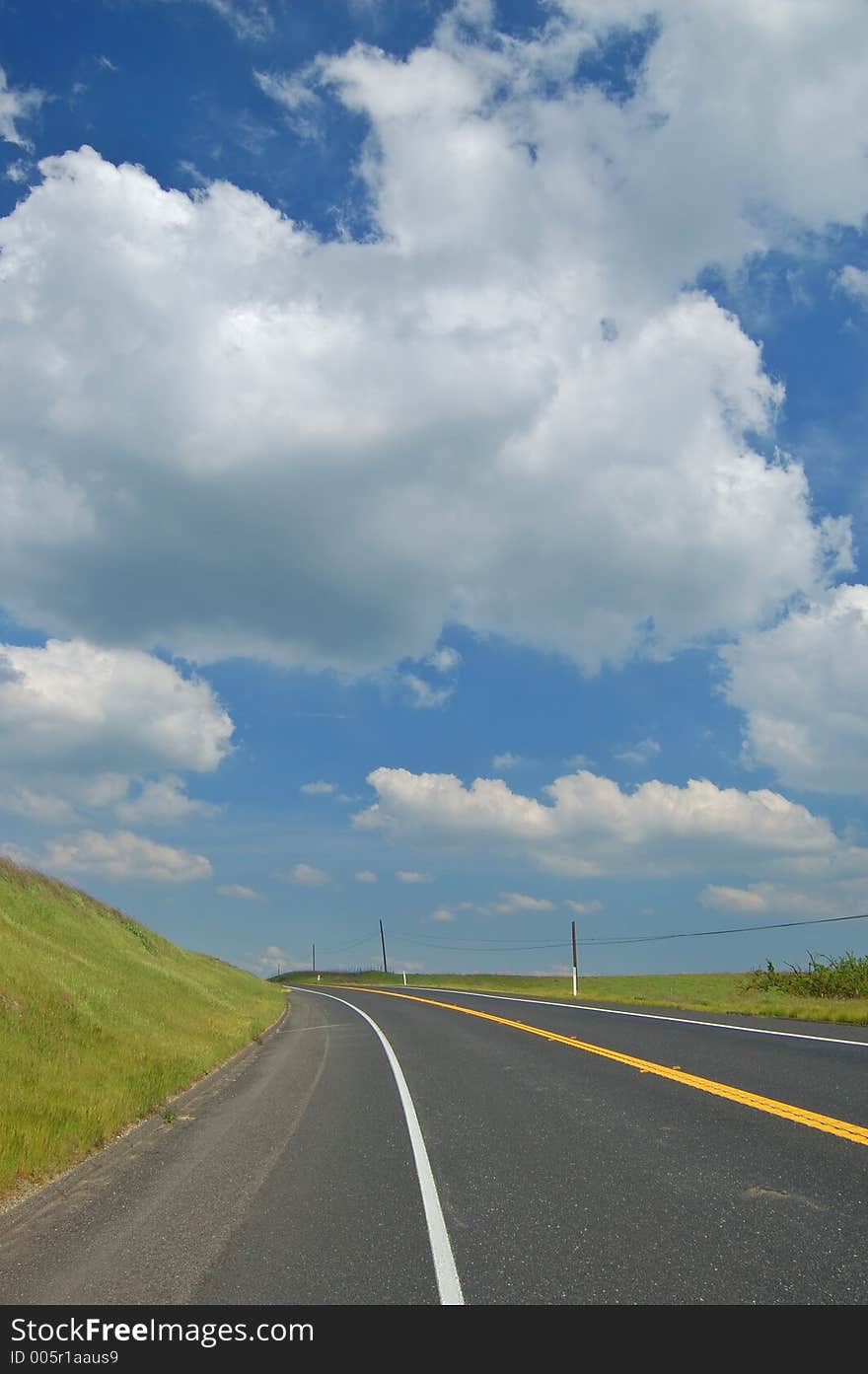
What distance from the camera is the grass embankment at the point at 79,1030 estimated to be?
1030cm

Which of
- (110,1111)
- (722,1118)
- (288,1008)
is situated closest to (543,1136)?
(722,1118)

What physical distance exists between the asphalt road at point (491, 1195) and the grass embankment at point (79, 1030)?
604 millimetres

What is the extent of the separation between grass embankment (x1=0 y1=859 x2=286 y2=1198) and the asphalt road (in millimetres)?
604

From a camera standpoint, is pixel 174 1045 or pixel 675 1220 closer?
pixel 675 1220

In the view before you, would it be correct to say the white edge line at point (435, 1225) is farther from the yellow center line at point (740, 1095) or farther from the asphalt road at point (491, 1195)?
the yellow center line at point (740, 1095)

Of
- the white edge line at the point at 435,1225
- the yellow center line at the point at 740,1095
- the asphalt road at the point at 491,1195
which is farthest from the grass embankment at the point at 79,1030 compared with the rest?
the yellow center line at the point at 740,1095

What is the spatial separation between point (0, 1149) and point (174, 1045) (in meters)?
11.1

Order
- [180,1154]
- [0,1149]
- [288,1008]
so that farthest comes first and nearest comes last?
[288,1008], [180,1154], [0,1149]

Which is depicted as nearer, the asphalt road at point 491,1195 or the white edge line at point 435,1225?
the white edge line at point 435,1225

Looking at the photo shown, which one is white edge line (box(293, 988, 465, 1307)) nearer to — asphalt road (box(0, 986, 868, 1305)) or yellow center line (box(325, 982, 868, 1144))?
asphalt road (box(0, 986, 868, 1305))

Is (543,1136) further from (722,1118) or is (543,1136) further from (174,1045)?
(174,1045)

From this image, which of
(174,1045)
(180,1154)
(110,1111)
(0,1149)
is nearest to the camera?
(0,1149)

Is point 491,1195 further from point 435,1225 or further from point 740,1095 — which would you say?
point 740,1095
